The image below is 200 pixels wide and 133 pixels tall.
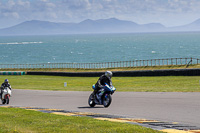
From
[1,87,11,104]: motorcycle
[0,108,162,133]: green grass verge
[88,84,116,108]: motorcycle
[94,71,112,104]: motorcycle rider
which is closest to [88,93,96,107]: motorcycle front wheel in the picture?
[88,84,116,108]: motorcycle

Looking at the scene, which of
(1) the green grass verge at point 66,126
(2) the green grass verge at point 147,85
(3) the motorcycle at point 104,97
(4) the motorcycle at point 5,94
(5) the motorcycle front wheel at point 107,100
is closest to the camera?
(1) the green grass verge at point 66,126

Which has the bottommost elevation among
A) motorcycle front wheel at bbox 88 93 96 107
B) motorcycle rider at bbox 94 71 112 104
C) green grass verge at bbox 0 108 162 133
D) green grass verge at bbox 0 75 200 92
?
green grass verge at bbox 0 108 162 133

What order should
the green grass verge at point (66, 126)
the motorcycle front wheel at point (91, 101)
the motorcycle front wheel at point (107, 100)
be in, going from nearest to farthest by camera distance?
the green grass verge at point (66, 126)
the motorcycle front wheel at point (107, 100)
the motorcycle front wheel at point (91, 101)

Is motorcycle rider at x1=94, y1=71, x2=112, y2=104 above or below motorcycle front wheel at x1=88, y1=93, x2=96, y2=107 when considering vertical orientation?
above

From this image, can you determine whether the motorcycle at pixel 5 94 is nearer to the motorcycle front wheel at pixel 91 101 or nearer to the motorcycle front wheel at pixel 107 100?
the motorcycle front wheel at pixel 91 101

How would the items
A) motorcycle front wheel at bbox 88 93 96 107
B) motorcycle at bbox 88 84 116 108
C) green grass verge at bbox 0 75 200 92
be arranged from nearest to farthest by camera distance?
motorcycle at bbox 88 84 116 108 → motorcycle front wheel at bbox 88 93 96 107 → green grass verge at bbox 0 75 200 92

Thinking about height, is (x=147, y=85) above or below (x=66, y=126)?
above

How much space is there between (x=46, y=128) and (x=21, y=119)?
2.67 m

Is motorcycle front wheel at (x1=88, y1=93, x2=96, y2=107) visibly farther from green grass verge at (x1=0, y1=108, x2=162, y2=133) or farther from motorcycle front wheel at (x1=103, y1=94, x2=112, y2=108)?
green grass verge at (x1=0, y1=108, x2=162, y2=133)

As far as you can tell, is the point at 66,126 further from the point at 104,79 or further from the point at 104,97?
the point at 104,97

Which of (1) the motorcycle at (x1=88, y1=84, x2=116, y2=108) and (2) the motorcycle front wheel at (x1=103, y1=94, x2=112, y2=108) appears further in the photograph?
(2) the motorcycle front wheel at (x1=103, y1=94, x2=112, y2=108)

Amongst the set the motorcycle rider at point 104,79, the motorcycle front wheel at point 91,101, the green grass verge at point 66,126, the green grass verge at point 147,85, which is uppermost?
the motorcycle rider at point 104,79

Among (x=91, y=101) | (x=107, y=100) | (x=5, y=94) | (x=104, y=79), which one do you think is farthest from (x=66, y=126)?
(x=5, y=94)

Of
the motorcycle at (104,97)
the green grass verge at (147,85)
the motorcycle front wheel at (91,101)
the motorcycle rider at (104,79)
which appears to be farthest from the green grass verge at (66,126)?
the green grass verge at (147,85)
